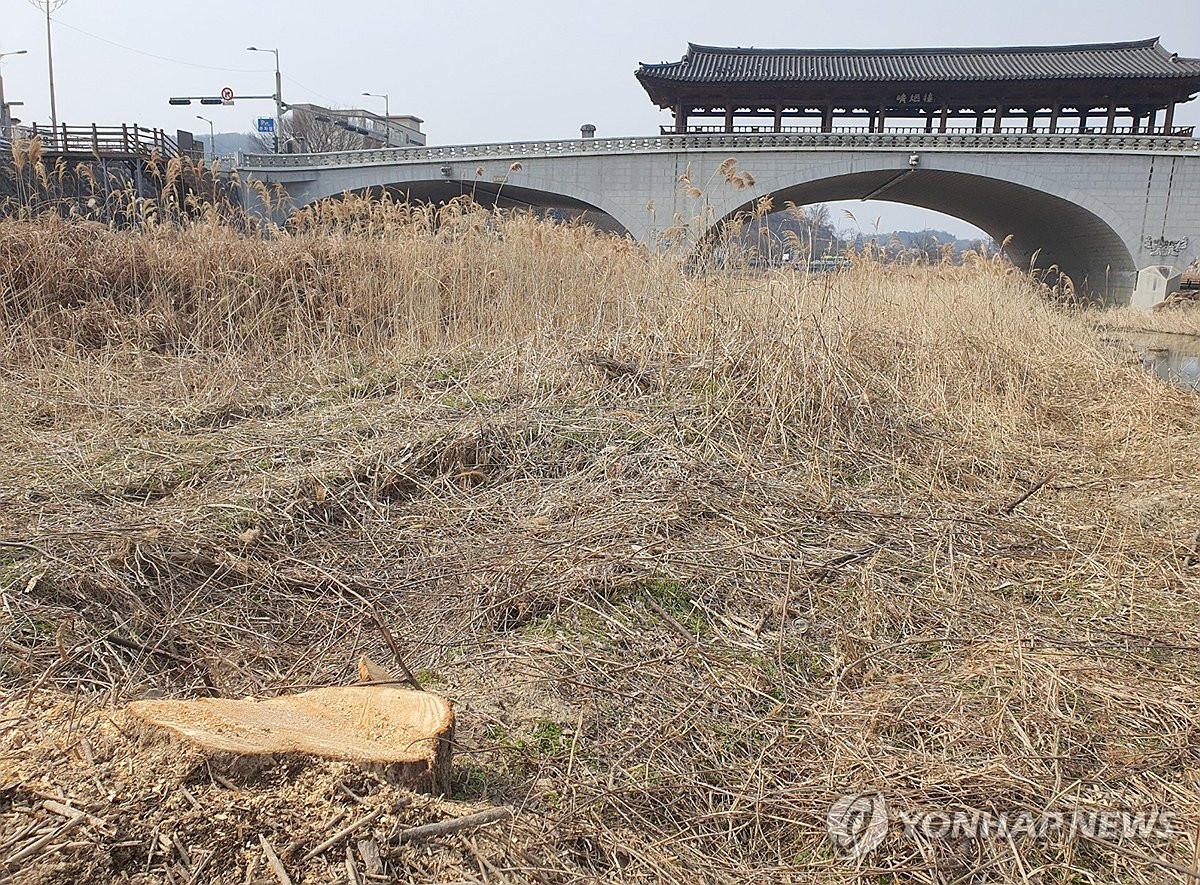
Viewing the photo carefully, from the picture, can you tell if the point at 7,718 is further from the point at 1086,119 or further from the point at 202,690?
the point at 1086,119

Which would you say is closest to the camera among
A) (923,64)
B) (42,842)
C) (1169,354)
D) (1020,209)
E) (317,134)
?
(42,842)

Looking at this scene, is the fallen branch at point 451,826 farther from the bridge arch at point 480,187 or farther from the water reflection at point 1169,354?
the bridge arch at point 480,187

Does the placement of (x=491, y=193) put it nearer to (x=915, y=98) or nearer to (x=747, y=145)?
(x=747, y=145)

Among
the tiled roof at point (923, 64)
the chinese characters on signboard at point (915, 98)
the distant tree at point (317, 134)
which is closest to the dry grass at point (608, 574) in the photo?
the tiled roof at point (923, 64)

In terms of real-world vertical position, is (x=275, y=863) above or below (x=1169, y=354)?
below

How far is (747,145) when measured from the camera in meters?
17.5

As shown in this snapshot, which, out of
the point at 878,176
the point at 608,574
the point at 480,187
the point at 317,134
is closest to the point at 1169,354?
the point at 878,176

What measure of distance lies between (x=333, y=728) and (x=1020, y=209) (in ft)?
74.7

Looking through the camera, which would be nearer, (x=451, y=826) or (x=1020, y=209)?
(x=451, y=826)

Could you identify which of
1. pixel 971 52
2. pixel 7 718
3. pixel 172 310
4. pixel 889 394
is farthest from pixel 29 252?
pixel 971 52

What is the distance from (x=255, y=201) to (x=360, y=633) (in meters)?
19.4

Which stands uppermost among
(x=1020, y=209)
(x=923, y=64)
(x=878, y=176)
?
(x=923, y=64)

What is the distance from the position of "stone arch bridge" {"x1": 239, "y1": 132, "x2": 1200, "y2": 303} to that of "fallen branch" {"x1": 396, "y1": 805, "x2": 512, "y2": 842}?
14.3 metres

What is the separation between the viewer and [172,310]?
14.5 feet
